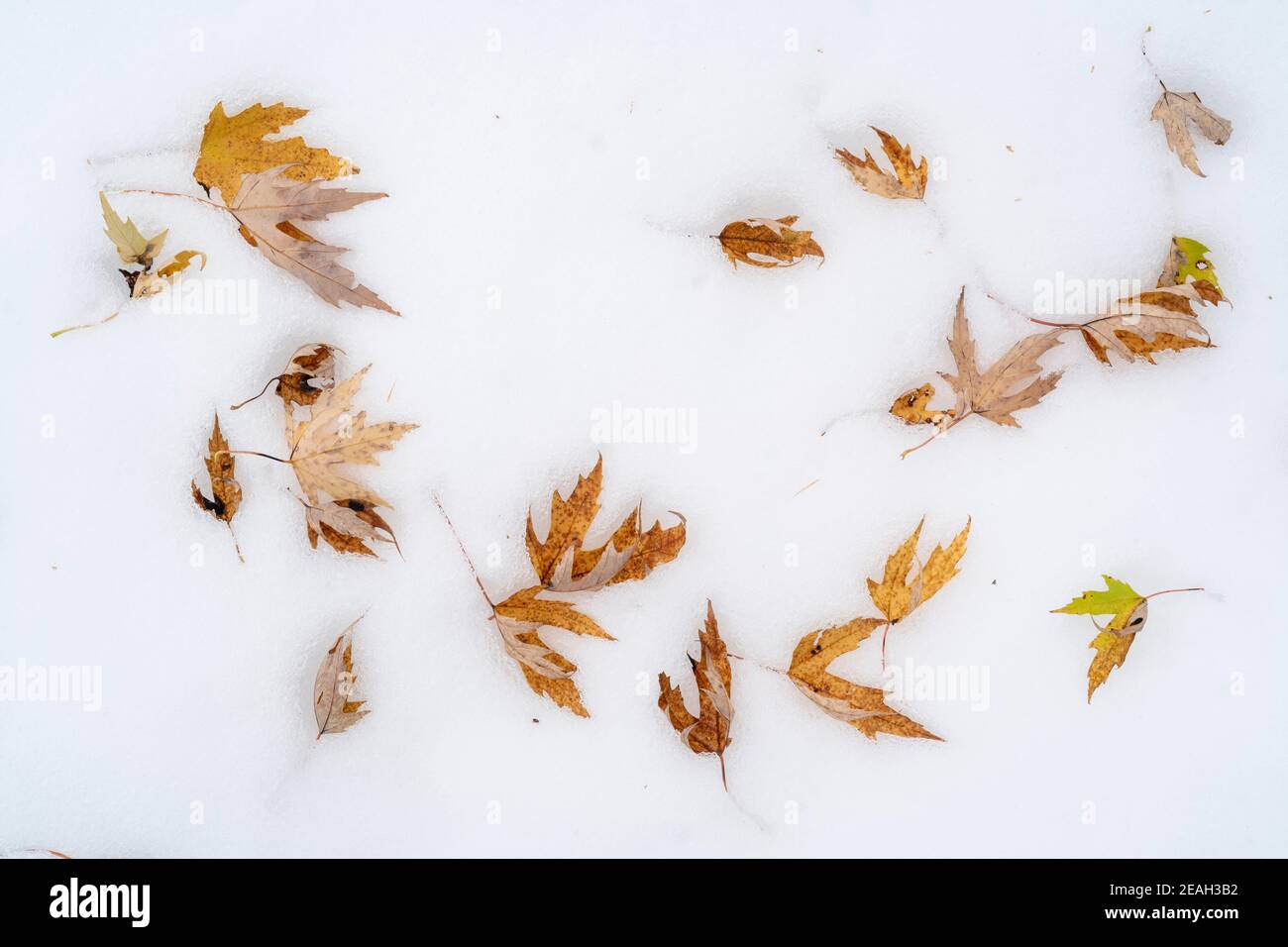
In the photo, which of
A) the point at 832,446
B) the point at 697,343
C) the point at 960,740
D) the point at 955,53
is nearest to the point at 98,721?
the point at 697,343

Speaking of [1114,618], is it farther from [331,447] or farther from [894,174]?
[331,447]

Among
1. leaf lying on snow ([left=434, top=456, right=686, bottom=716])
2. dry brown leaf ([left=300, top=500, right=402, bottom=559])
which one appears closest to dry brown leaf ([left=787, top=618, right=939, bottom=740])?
leaf lying on snow ([left=434, top=456, right=686, bottom=716])

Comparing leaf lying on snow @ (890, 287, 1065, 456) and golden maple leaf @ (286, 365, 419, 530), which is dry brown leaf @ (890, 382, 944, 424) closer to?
leaf lying on snow @ (890, 287, 1065, 456)

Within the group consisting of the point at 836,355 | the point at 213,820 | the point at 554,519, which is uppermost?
the point at 836,355

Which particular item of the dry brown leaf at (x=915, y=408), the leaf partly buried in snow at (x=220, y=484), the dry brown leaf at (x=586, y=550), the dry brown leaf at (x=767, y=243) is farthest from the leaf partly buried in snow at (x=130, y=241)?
the dry brown leaf at (x=915, y=408)

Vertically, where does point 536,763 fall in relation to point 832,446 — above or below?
below
